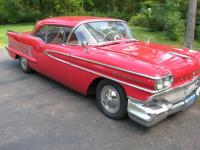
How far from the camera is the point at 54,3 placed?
32844 mm

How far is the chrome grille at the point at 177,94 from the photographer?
3832 mm

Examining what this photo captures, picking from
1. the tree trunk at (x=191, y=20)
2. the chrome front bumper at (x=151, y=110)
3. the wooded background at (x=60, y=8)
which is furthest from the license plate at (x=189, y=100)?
the wooded background at (x=60, y=8)

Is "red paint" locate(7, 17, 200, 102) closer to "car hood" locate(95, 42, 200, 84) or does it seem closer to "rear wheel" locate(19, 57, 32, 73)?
"car hood" locate(95, 42, 200, 84)

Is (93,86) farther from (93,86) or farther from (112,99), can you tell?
(112,99)

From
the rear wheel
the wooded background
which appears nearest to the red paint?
the rear wheel

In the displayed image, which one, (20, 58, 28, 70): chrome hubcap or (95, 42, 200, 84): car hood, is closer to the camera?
(95, 42, 200, 84): car hood

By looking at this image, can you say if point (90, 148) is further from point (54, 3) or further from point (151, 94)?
point (54, 3)

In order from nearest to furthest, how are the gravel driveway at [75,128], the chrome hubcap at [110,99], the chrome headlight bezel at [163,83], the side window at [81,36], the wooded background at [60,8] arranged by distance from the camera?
the chrome headlight bezel at [163,83] < the gravel driveway at [75,128] < the chrome hubcap at [110,99] < the side window at [81,36] < the wooded background at [60,8]

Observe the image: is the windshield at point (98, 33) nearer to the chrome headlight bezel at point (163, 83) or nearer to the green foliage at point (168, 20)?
the chrome headlight bezel at point (163, 83)

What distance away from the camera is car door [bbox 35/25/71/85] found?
510 cm

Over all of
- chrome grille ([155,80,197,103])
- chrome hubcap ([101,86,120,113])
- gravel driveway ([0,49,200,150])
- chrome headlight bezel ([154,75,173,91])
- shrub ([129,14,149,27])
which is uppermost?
shrub ([129,14,149,27])

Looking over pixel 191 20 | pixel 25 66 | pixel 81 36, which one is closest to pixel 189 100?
pixel 81 36

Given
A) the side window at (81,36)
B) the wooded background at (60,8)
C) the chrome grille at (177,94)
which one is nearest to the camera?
the chrome grille at (177,94)

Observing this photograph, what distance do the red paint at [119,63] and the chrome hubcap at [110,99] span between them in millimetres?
268
